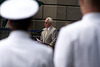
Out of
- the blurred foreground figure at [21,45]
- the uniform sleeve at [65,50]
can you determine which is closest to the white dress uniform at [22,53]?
the blurred foreground figure at [21,45]

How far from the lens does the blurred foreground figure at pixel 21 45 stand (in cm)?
271

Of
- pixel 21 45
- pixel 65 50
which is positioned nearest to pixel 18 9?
pixel 21 45

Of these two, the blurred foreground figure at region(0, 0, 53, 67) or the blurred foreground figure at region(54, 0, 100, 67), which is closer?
the blurred foreground figure at region(0, 0, 53, 67)

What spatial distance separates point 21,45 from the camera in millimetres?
2738

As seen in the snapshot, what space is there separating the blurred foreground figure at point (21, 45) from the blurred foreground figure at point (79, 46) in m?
0.11

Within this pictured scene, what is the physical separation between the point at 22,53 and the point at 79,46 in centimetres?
45

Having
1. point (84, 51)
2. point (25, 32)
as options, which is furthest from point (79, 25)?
point (25, 32)

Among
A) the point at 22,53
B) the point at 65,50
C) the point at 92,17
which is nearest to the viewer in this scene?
the point at 22,53

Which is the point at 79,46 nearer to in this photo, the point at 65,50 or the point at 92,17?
the point at 65,50

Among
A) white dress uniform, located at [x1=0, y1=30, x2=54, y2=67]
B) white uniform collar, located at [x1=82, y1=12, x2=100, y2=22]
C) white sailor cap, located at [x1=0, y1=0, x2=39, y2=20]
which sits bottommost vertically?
white dress uniform, located at [x1=0, y1=30, x2=54, y2=67]

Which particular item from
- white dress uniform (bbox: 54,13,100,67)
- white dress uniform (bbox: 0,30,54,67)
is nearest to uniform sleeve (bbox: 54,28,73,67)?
white dress uniform (bbox: 54,13,100,67)

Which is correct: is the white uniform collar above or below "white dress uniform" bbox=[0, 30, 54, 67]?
above

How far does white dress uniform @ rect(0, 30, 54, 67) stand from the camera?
271cm

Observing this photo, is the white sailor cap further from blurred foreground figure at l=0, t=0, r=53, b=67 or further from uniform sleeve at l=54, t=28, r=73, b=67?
uniform sleeve at l=54, t=28, r=73, b=67
